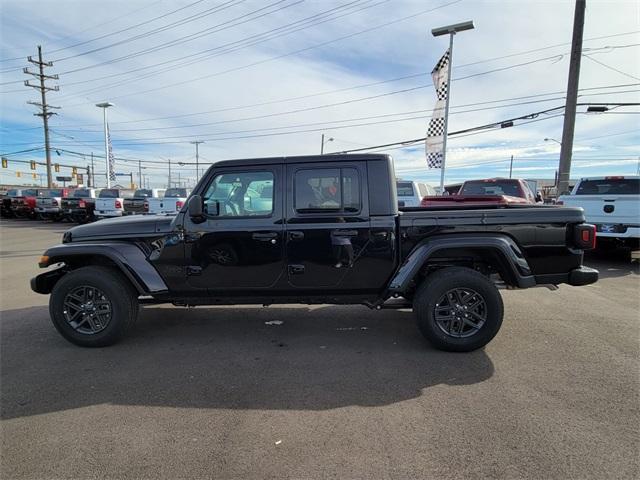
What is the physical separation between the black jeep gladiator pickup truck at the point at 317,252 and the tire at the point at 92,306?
0.04 feet

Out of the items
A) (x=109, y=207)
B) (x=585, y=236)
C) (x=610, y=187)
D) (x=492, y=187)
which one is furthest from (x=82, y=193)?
(x=585, y=236)

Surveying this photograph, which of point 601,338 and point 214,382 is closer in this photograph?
point 214,382

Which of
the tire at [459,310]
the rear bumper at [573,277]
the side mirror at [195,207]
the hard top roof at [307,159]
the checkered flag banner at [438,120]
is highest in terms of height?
the checkered flag banner at [438,120]

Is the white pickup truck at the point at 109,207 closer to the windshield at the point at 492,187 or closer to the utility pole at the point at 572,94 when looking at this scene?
the windshield at the point at 492,187

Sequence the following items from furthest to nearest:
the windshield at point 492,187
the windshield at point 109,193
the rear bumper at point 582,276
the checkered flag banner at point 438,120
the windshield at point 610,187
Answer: the windshield at point 109,193
the checkered flag banner at point 438,120
the windshield at point 492,187
the windshield at point 610,187
the rear bumper at point 582,276

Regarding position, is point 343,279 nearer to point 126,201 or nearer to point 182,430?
point 182,430

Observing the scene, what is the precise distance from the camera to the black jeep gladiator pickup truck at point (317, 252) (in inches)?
156

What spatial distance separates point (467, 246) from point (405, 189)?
27.4ft

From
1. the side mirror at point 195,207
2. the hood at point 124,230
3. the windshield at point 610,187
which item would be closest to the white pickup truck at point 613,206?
the windshield at point 610,187

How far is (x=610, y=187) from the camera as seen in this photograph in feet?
30.6

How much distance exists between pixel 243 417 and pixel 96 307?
7.54 feet

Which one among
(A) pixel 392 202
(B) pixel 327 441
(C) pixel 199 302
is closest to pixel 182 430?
(B) pixel 327 441

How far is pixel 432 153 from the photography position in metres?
12.9

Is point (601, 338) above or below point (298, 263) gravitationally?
below
